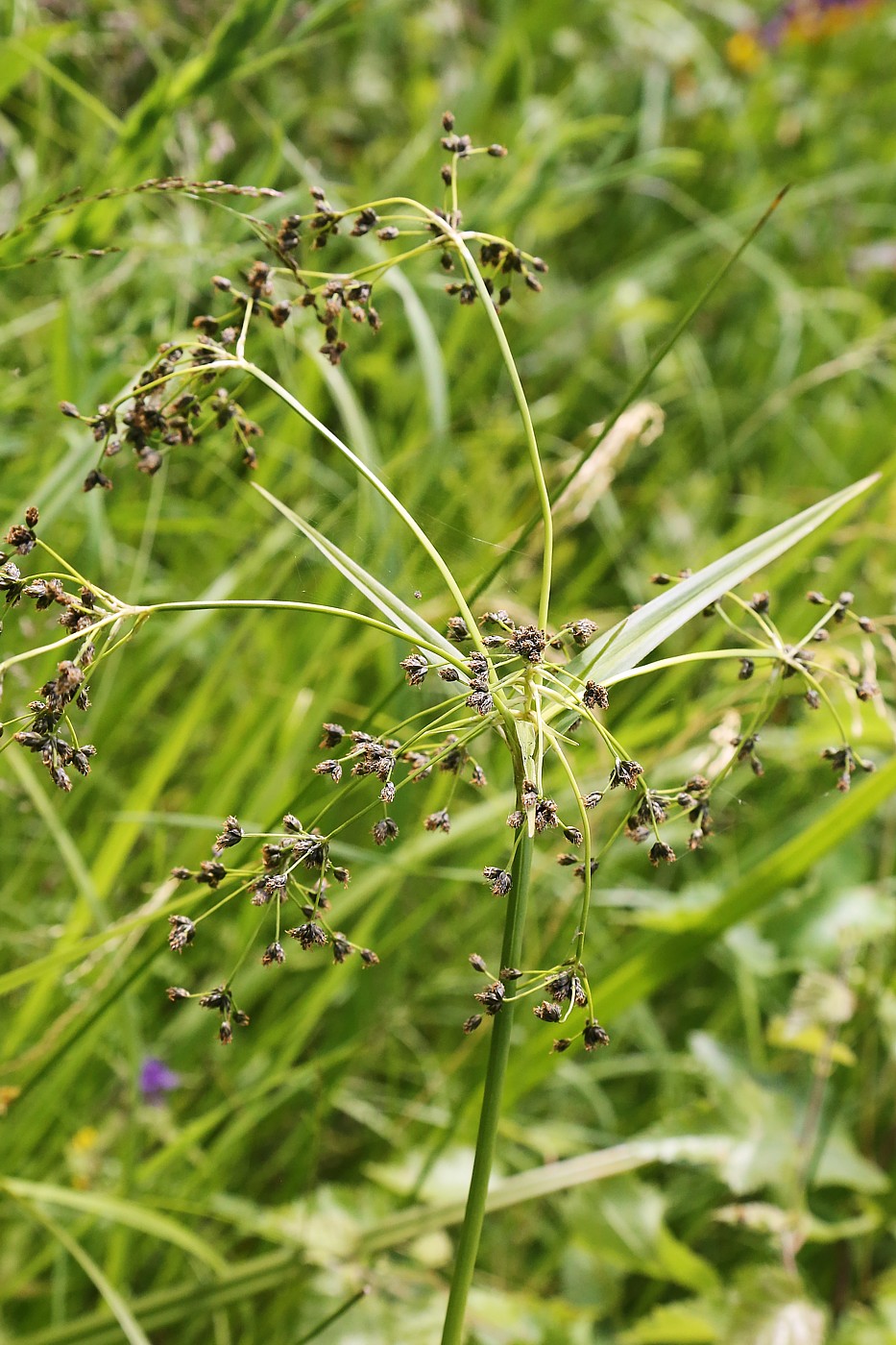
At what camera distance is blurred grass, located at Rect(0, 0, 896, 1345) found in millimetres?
1620

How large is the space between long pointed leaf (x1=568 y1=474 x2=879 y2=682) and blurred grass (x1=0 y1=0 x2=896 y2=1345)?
229 mm

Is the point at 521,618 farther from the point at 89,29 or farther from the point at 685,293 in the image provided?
the point at 685,293

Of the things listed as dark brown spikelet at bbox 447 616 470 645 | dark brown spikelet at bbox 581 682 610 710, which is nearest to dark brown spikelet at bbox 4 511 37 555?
dark brown spikelet at bbox 447 616 470 645

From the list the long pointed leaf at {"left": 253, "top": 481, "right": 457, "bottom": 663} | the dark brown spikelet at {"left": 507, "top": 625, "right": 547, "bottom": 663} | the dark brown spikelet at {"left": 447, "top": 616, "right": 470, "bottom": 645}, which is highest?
the long pointed leaf at {"left": 253, "top": 481, "right": 457, "bottom": 663}

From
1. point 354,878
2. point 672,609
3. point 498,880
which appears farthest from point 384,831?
point 354,878

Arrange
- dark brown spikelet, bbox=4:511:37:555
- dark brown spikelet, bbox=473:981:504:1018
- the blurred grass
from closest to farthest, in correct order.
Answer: dark brown spikelet, bbox=473:981:504:1018 < dark brown spikelet, bbox=4:511:37:555 < the blurred grass

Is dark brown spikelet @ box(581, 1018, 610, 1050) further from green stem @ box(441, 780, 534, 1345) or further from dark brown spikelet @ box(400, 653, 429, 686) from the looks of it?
dark brown spikelet @ box(400, 653, 429, 686)

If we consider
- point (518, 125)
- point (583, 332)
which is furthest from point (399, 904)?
point (583, 332)

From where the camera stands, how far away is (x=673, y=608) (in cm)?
97

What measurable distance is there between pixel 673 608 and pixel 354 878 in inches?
44.5

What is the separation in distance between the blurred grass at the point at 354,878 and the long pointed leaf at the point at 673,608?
23 centimetres

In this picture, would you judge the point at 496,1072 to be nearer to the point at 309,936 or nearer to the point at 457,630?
the point at 309,936

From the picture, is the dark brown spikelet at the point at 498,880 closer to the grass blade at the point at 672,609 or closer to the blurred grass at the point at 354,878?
the grass blade at the point at 672,609

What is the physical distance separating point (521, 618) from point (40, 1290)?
1.27 metres
